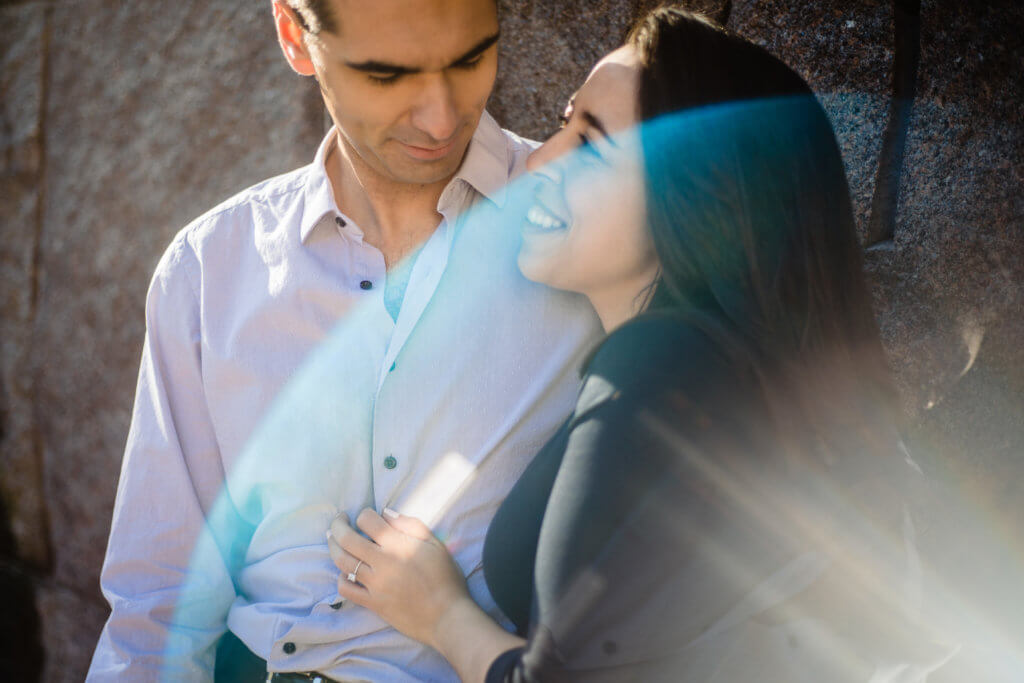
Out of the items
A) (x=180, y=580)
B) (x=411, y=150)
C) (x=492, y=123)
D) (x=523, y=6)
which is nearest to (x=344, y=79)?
(x=411, y=150)

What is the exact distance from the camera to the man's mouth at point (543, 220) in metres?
1.51

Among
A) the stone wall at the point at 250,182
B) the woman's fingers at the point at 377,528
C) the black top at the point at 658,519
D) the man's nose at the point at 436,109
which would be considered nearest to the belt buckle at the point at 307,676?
the woman's fingers at the point at 377,528

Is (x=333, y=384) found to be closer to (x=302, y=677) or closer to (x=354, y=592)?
(x=354, y=592)

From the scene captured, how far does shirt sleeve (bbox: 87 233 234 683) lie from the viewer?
64.5 inches

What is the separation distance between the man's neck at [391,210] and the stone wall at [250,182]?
1.83 ft

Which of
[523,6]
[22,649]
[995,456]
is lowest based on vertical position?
[22,649]

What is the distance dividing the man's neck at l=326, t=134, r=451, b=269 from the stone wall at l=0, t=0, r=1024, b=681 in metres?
0.56

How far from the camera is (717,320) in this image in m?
1.21

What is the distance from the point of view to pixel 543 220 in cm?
155

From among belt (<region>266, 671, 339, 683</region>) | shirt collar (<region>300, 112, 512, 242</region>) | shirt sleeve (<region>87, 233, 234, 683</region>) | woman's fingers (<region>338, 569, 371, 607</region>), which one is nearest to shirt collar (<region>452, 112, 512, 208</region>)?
shirt collar (<region>300, 112, 512, 242</region>)

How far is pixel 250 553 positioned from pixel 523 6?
1.60 meters

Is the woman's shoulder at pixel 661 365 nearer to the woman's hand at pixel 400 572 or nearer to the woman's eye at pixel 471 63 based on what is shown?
the woman's hand at pixel 400 572

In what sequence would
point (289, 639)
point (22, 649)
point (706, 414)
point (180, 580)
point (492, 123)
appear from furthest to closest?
point (22, 649) → point (492, 123) → point (180, 580) → point (289, 639) → point (706, 414)

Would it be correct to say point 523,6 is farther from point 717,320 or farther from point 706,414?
point 706,414
